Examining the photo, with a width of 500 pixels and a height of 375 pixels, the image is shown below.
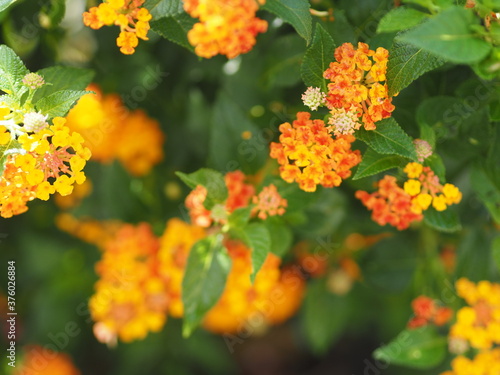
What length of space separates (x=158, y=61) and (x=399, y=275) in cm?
119

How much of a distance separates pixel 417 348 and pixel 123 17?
1.23m

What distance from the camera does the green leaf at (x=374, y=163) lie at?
1.16m

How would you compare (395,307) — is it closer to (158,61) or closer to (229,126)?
(229,126)

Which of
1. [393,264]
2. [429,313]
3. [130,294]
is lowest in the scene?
[393,264]

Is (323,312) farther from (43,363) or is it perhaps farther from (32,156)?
(32,156)

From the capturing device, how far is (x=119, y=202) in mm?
1933

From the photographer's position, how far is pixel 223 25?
1058 millimetres

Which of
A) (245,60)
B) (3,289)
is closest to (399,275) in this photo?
(245,60)

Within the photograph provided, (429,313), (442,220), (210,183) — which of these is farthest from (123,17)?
(429,313)

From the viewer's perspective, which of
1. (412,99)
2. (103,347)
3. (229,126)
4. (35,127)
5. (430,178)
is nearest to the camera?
(35,127)

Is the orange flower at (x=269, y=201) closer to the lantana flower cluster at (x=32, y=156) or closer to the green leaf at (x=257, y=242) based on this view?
the green leaf at (x=257, y=242)

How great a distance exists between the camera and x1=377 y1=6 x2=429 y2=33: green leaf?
1.04 metres

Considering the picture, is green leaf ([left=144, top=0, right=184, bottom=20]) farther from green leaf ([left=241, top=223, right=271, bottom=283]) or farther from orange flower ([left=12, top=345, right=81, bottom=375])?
orange flower ([left=12, top=345, right=81, bottom=375])

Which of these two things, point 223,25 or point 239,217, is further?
point 239,217
